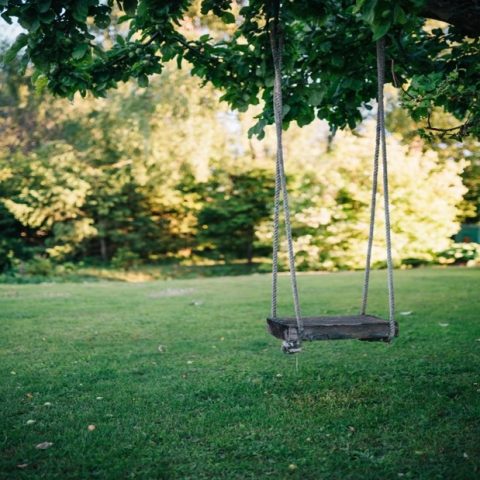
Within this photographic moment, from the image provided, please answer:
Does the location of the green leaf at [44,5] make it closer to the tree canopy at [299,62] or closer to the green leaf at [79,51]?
the green leaf at [79,51]

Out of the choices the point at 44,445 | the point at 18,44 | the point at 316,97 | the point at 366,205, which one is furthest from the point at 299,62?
the point at 366,205

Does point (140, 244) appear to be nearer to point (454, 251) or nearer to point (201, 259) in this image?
point (201, 259)

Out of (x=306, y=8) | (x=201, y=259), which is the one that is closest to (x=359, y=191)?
(x=201, y=259)

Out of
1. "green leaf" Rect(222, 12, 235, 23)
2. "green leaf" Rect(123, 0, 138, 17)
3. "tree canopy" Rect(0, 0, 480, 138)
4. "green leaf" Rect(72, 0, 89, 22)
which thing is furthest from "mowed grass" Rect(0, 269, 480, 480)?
"green leaf" Rect(222, 12, 235, 23)

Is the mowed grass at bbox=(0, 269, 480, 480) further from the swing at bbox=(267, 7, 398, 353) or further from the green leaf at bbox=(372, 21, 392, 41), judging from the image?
the green leaf at bbox=(372, 21, 392, 41)

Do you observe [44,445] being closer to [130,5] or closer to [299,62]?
[130,5]

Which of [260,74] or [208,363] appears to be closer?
[260,74]

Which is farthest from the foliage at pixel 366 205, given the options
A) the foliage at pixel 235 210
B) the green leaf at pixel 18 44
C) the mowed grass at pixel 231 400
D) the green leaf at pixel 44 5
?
the green leaf at pixel 44 5

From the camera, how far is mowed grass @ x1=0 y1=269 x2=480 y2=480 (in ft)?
10.9

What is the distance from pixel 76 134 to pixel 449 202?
1371 centimetres

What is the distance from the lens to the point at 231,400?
14.5 ft

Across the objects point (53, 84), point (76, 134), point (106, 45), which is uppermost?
point (106, 45)

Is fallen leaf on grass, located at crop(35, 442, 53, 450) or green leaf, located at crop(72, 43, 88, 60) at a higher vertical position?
green leaf, located at crop(72, 43, 88, 60)

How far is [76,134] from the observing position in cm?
2161
